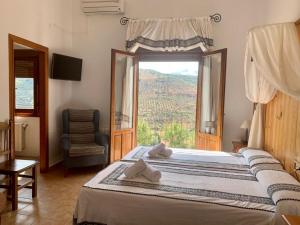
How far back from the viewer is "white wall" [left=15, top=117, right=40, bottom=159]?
5.05m

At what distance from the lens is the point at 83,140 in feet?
14.8

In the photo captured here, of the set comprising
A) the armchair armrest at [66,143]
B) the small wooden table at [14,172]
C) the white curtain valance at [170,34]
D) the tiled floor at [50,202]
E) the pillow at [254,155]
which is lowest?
the tiled floor at [50,202]

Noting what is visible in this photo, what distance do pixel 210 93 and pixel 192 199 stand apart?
8.91 ft

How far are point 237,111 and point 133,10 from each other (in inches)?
99.7

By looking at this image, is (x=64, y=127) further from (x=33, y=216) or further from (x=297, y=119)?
(x=297, y=119)

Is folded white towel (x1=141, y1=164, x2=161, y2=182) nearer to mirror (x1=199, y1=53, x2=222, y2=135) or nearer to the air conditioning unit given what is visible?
mirror (x1=199, y1=53, x2=222, y2=135)

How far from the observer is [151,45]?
14.5 ft

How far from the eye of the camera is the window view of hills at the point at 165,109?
15.9ft

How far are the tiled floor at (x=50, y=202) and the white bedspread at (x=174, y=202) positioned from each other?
836 millimetres

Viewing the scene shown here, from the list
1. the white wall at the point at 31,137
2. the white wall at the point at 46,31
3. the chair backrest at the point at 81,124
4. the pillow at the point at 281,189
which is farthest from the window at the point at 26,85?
the pillow at the point at 281,189

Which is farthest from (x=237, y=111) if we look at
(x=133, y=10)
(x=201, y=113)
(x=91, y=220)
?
(x=91, y=220)

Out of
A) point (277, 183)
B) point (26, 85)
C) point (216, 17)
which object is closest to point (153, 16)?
point (216, 17)

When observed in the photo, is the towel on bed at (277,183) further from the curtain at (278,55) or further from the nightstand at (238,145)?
the nightstand at (238,145)

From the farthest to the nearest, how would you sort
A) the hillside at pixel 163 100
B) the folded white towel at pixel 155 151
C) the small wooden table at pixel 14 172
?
the hillside at pixel 163 100, the folded white towel at pixel 155 151, the small wooden table at pixel 14 172
